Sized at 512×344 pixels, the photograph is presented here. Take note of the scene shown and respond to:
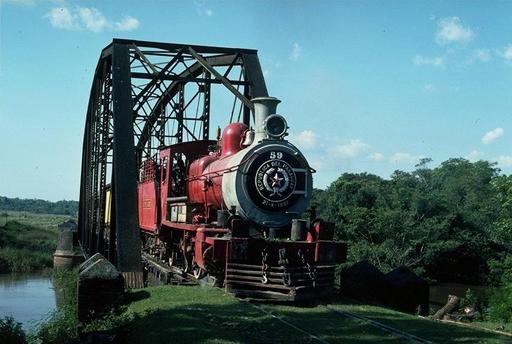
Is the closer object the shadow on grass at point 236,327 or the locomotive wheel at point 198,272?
the shadow on grass at point 236,327

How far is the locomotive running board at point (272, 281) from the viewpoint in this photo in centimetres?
1212

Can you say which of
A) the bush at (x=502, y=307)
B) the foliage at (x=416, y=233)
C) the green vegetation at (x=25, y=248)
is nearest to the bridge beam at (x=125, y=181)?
the bush at (x=502, y=307)

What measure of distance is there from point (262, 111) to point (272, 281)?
3.59 metres

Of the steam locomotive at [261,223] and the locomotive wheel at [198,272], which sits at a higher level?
the steam locomotive at [261,223]

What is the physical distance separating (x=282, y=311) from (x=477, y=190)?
2808 inches

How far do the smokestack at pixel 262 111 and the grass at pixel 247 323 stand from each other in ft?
11.1

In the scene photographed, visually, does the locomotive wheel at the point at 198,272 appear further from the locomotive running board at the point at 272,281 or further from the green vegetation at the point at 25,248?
the green vegetation at the point at 25,248

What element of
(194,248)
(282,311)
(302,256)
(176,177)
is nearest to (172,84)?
(176,177)

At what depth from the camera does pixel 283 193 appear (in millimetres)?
13250

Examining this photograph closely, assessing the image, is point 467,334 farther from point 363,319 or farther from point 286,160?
point 286,160

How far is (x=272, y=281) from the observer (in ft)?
40.3

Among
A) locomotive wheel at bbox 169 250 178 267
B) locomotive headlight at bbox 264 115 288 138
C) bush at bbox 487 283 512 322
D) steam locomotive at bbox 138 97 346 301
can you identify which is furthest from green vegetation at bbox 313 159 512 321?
locomotive headlight at bbox 264 115 288 138

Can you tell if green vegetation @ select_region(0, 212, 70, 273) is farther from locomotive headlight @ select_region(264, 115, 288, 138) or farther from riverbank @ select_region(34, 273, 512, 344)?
locomotive headlight @ select_region(264, 115, 288, 138)

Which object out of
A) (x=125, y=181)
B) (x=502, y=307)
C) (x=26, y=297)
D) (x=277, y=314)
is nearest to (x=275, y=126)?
(x=277, y=314)
